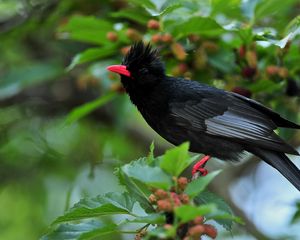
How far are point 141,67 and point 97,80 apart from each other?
3.46ft

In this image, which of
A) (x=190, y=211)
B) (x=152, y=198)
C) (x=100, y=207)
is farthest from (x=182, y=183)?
(x=100, y=207)

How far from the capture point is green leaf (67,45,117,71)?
526 centimetres

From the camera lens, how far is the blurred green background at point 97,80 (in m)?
5.36

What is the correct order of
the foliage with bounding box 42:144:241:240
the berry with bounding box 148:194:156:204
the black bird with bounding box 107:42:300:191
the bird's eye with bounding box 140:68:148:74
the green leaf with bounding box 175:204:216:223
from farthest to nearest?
the bird's eye with bounding box 140:68:148:74 → the black bird with bounding box 107:42:300:191 → the berry with bounding box 148:194:156:204 → the foliage with bounding box 42:144:241:240 → the green leaf with bounding box 175:204:216:223

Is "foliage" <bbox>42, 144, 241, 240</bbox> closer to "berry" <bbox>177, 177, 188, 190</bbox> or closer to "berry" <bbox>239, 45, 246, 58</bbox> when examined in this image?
"berry" <bbox>177, 177, 188, 190</bbox>

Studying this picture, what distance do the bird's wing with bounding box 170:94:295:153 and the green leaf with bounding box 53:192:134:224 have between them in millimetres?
1389

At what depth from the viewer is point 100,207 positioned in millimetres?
3443

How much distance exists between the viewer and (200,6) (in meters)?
5.53

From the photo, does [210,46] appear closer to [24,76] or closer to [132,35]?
[132,35]

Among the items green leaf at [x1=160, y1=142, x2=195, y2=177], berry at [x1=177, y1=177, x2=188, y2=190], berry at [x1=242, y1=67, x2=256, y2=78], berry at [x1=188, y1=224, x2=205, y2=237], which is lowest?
berry at [x1=242, y1=67, x2=256, y2=78]

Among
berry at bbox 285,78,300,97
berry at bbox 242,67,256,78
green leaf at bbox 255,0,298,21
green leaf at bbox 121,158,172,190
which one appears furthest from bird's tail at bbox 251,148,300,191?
green leaf at bbox 121,158,172,190

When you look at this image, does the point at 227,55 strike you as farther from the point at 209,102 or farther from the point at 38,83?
the point at 38,83

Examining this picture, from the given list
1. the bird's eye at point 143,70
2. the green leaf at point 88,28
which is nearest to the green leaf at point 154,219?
the bird's eye at point 143,70

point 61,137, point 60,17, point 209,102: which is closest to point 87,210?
point 209,102
